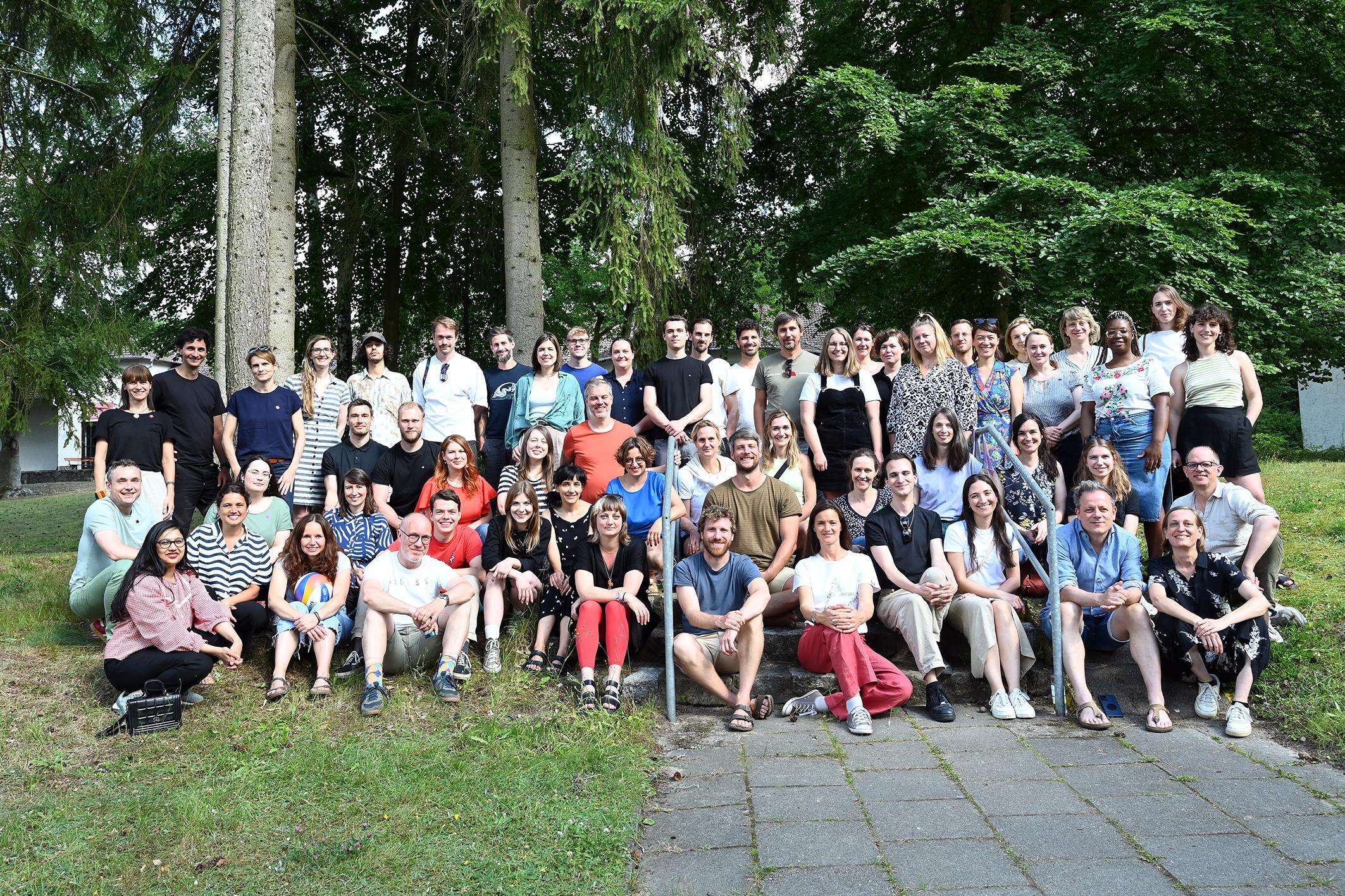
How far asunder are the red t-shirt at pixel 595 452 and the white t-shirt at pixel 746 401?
0.96m

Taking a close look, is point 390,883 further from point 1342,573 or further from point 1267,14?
point 1267,14

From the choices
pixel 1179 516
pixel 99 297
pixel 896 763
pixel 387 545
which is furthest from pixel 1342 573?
pixel 99 297

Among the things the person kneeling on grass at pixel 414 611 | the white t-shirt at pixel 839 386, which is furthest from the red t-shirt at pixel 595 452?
the white t-shirt at pixel 839 386

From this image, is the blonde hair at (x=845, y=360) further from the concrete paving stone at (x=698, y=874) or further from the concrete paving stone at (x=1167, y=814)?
the concrete paving stone at (x=698, y=874)

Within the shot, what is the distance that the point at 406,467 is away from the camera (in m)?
6.89

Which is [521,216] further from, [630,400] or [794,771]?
[794,771]

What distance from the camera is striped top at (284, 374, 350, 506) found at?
23.0 ft

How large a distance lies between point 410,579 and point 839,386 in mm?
3139

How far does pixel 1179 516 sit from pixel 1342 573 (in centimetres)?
251

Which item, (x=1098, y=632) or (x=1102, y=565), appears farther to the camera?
(x=1098, y=632)

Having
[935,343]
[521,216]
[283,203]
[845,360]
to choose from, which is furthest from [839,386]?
[283,203]

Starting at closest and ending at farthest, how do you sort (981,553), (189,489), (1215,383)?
(981,553) → (1215,383) → (189,489)

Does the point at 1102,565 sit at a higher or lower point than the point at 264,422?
lower

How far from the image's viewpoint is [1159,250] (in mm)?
10406
